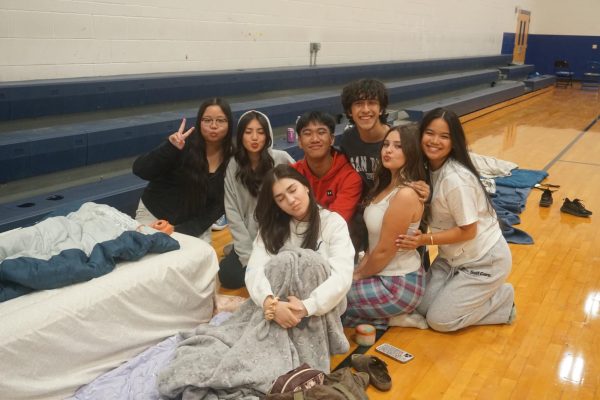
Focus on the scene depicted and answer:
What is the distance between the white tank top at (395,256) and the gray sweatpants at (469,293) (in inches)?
7.3

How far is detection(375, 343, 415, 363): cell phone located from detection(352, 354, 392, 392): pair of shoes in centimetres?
14

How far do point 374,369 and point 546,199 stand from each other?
9.45 ft

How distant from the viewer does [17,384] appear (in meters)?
1.60

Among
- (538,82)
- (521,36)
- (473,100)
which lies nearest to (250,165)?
(473,100)

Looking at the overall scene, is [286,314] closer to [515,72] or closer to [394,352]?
[394,352]

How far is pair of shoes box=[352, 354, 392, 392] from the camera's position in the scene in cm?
192

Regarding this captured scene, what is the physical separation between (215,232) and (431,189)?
1735mm

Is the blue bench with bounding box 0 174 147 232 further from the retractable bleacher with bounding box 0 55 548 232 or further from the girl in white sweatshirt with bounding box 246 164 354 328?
the girl in white sweatshirt with bounding box 246 164 354 328

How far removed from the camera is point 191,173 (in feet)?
8.43

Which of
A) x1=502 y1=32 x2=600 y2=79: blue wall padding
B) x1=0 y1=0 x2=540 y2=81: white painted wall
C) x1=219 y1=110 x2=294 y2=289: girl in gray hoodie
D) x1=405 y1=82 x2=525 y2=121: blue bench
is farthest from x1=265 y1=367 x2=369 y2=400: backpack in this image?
x1=502 y1=32 x2=600 y2=79: blue wall padding

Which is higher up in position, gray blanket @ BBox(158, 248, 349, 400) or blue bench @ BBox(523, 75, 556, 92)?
blue bench @ BBox(523, 75, 556, 92)

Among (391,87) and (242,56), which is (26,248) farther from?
(391,87)

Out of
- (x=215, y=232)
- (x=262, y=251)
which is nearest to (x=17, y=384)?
(x=262, y=251)

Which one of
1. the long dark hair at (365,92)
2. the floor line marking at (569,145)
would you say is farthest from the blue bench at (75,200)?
the floor line marking at (569,145)
